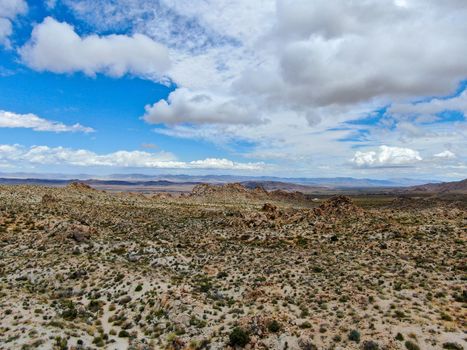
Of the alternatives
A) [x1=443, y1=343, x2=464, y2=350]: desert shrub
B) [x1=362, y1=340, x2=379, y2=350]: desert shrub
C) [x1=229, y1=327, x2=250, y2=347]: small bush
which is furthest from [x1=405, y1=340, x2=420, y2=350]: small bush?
[x1=229, y1=327, x2=250, y2=347]: small bush

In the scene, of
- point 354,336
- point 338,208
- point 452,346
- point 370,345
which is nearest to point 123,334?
point 354,336

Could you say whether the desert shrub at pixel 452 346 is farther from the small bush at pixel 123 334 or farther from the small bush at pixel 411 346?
the small bush at pixel 123 334

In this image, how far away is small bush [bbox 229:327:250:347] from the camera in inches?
1284

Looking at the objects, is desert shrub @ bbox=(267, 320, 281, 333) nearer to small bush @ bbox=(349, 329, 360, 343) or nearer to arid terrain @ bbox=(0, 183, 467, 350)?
arid terrain @ bbox=(0, 183, 467, 350)

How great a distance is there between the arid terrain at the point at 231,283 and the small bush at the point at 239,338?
126 millimetres

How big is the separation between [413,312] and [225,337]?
1827cm

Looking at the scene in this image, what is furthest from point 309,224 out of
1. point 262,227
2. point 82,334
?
point 82,334

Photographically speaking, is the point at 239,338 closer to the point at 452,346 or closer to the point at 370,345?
the point at 370,345

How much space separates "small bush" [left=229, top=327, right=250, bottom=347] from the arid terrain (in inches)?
5.0

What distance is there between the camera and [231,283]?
46.3 meters

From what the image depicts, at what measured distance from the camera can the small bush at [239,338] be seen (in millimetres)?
32625

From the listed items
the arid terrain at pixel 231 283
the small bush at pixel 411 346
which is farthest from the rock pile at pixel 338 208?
the small bush at pixel 411 346

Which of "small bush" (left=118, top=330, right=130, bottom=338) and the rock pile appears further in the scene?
the rock pile

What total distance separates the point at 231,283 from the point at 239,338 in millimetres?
13647
